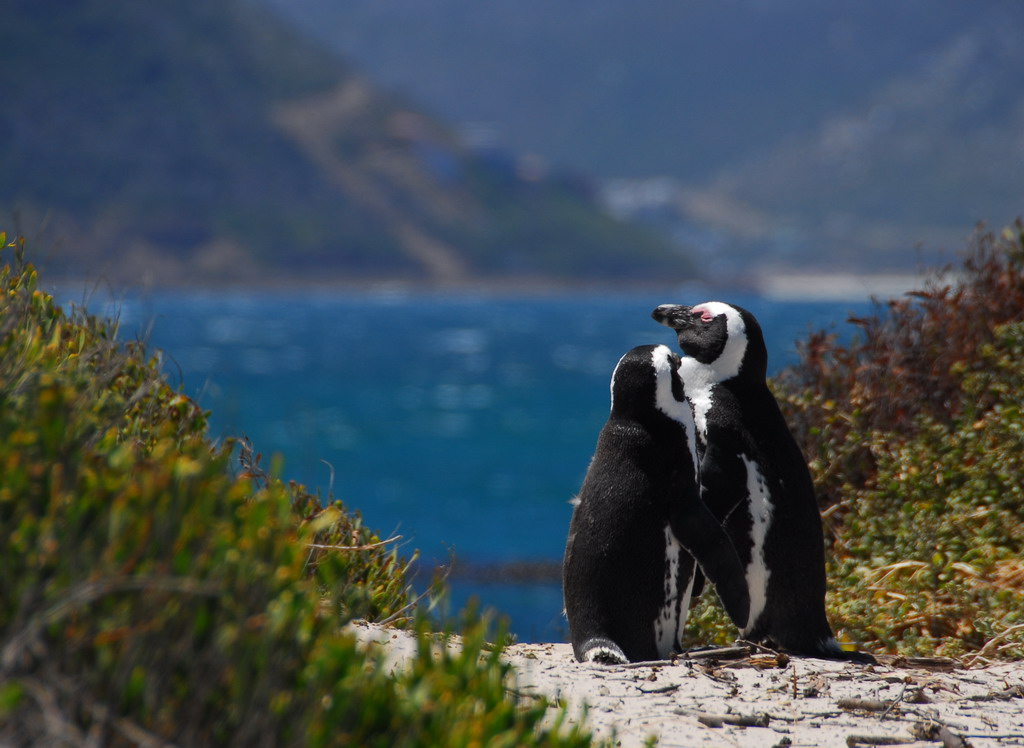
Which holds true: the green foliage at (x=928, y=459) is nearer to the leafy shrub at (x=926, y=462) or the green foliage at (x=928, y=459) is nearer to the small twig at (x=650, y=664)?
the leafy shrub at (x=926, y=462)

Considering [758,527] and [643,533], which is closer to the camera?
[643,533]

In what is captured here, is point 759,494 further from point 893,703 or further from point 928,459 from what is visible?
point 928,459

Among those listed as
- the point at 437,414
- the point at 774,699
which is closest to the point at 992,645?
the point at 774,699

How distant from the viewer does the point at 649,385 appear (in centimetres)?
554

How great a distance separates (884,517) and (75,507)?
6.49 meters

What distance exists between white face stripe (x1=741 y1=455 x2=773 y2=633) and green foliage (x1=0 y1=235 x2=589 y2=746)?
9.49 feet

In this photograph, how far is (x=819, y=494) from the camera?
8.65 metres

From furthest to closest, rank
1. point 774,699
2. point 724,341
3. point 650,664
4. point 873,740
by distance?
point 724,341, point 650,664, point 774,699, point 873,740

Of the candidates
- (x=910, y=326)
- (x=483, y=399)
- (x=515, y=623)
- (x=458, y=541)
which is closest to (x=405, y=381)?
(x=483, y=399)

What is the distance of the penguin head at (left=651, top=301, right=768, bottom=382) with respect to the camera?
5984 millimetres

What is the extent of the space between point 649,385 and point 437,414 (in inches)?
2447

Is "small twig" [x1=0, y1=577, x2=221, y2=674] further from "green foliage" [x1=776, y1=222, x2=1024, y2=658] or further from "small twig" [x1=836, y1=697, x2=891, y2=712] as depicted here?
"green foliage" [x1=776, y1=222, x2=1024, y2=658]

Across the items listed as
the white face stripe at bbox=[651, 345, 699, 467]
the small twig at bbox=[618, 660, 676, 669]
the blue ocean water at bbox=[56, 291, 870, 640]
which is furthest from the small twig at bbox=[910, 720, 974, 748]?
the blue ocean water at bbox=[56, 291, 870, 640]

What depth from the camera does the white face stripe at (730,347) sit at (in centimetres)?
597
